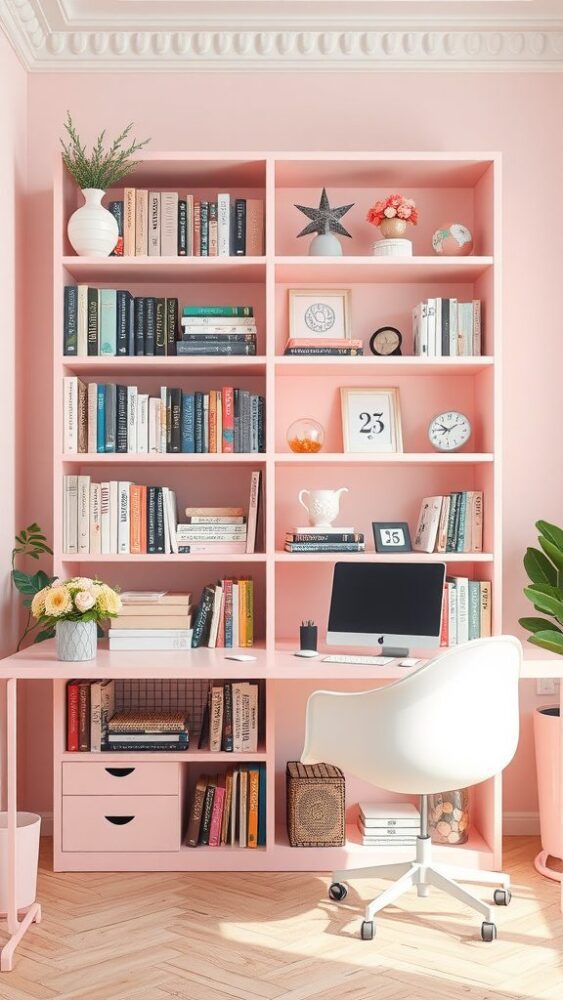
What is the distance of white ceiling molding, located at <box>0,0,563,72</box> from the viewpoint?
11.1 feet

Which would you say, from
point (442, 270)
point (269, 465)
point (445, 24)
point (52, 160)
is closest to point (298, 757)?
point (269, 465)

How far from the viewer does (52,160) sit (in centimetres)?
356

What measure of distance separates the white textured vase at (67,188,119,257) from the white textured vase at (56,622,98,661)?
1271mm

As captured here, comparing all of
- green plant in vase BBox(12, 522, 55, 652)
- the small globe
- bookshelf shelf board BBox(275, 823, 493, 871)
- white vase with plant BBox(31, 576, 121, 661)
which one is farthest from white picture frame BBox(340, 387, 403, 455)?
bookshelf shelf board BBox(275, 823, 493, 871)

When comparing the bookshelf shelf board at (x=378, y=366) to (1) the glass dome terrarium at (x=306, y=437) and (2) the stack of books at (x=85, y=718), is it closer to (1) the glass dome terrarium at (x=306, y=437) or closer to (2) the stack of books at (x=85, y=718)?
(1) the glass dome terrarium at (x=306, y=437)

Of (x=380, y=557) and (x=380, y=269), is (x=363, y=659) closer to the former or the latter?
(x=380, y=557)

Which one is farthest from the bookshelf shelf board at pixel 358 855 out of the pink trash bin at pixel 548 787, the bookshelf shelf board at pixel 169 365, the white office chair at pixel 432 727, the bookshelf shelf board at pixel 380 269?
the bookshelf shelf board at pixel 380 269

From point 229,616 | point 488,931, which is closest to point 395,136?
point 229,616

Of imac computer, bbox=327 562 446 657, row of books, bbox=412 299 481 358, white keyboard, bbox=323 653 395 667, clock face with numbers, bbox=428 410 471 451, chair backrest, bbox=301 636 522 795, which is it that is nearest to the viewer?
chair backrest, bbox=301 636 522 795

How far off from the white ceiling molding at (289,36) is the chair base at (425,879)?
9.13 ft

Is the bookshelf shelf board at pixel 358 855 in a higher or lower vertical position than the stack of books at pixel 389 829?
lower

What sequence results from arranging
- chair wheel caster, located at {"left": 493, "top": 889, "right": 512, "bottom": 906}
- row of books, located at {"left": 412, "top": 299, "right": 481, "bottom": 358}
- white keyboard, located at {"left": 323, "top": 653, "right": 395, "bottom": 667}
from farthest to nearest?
row of books, located at {"left": 412, "top": 299, "right": 481, "bottom": 358} < white keyboard, located at {"left": 323, "top": 653, "right": 395, "bottom": 667} < chair wheel caster, located at {"left": 493, "top": 889, "right": 512, "bottom": 906}

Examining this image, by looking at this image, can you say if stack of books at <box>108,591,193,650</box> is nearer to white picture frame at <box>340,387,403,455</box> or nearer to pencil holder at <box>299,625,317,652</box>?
pencil holder at <box>299,625,317,652</box>

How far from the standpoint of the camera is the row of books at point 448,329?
10.9ft
